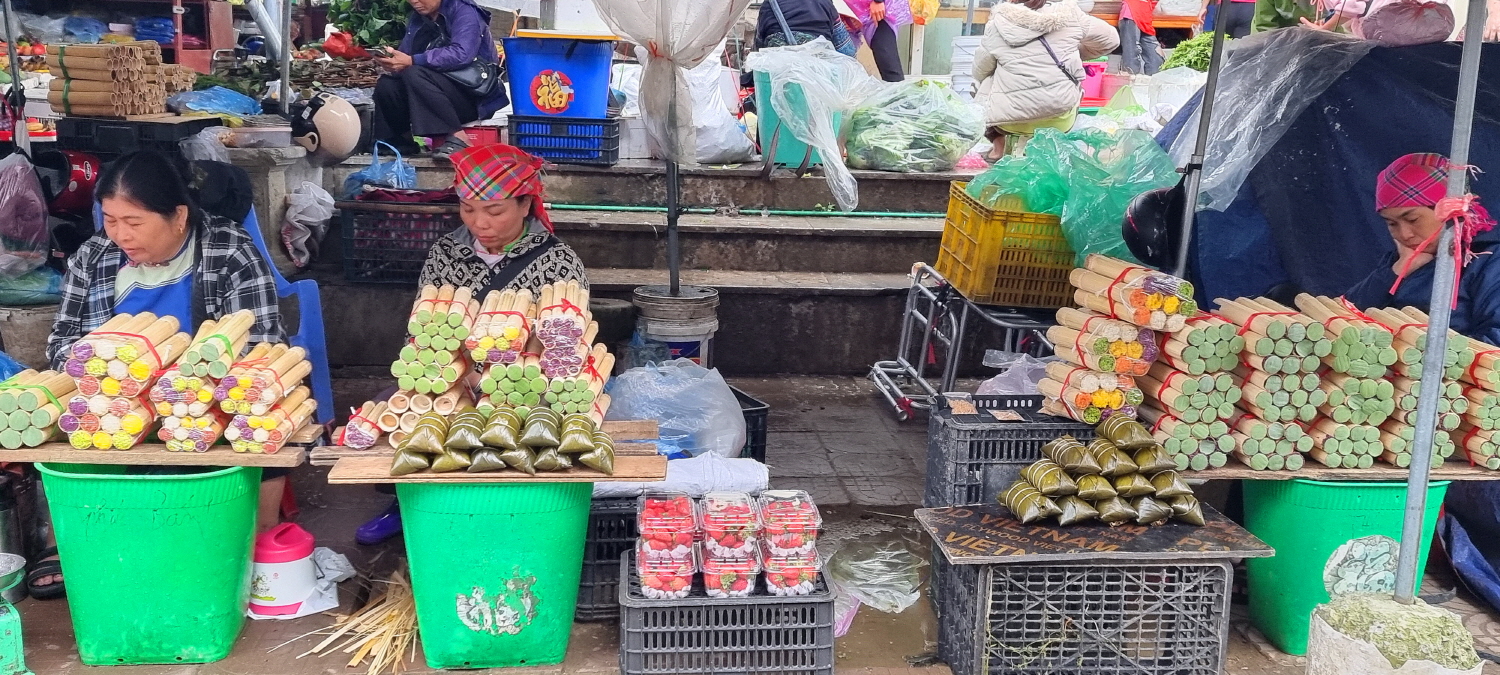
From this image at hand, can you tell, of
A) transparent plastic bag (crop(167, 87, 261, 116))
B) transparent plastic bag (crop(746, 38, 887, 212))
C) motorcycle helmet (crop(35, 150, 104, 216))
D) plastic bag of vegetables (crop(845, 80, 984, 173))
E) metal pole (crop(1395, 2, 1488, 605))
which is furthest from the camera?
plastic bag of vegetables (crop(845, 80, 984, 173))

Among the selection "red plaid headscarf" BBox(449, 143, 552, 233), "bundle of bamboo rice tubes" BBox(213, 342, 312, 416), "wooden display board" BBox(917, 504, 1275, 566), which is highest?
"red plaid headscarf" BBox(449, 143, 552, 233)

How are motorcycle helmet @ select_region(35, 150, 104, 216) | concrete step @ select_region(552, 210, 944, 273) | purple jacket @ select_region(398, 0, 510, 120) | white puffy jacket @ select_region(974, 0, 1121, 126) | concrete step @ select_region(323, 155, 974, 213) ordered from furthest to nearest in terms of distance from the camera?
white puffy jacket @ select_region(974, 0, 1121, 126), concrete step @ select_region(323, 155, 974, 213), concrete step @ select_region(552, 210, 944, 273), purple jacket @ select_region(398, 0, 510, 120), motorcycle helmet @ select_region(35, 150, 104, 216)

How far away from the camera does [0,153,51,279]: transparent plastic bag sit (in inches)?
176

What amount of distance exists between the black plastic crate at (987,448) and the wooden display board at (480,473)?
925 mm

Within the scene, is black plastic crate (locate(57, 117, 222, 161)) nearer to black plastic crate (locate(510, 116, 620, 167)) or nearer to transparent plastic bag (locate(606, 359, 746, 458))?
transparent plastic bag (locate(606, 359, 746, 458))

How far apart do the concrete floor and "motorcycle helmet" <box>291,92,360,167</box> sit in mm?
1193

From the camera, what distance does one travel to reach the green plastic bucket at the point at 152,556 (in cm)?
287

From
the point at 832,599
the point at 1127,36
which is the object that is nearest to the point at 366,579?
the point at 832,599

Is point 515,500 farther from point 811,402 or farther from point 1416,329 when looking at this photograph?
point 811,402

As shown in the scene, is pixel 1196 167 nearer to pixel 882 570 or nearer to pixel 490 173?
pixel 882 570

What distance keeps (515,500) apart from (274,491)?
1035 millimetres

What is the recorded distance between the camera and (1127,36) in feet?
40.5

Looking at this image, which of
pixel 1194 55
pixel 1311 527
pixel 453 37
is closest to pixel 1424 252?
pixel 1311 527

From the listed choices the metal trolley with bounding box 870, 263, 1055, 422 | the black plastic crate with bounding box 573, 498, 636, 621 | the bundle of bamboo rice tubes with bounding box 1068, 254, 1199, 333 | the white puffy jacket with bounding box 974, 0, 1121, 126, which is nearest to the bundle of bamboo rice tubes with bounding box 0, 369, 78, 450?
the black plastic crate with bounding box 573, 498, 636, 621
